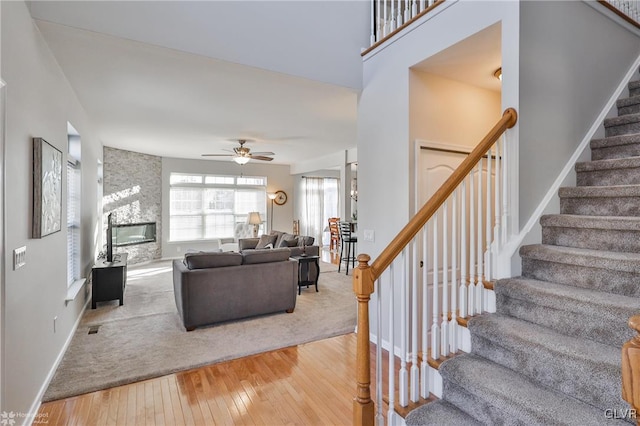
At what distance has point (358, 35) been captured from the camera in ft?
11.8

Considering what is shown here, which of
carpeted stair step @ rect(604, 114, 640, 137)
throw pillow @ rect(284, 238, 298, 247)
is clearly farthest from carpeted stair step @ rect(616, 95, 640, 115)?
throw pillow @ rect(284, 238, 298, 247)

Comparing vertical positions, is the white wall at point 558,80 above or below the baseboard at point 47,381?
above

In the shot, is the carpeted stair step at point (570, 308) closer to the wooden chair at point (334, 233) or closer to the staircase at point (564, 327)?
the staircase at point (564, 327)

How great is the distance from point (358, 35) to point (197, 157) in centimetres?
617

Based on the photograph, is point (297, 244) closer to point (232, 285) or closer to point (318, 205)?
point (232, 285)

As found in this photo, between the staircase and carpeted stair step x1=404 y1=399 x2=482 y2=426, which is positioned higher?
the staircase

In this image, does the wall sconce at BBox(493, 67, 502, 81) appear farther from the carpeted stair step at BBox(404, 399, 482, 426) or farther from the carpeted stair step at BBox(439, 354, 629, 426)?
the carpeted stair step at BBox(404, 399, 482, 426)

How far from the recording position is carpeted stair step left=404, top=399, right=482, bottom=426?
1578 mm

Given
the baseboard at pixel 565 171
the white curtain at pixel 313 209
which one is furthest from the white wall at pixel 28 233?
the white curtain at pixel 313 209

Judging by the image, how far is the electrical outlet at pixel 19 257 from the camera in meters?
1.93

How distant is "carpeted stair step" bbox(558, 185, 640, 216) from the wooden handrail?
0.73m

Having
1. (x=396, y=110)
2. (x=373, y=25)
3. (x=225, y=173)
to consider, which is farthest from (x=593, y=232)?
(x=225, y=173)

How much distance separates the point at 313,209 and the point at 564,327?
917 centimetres

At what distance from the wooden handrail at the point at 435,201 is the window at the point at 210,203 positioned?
26.5 ft
